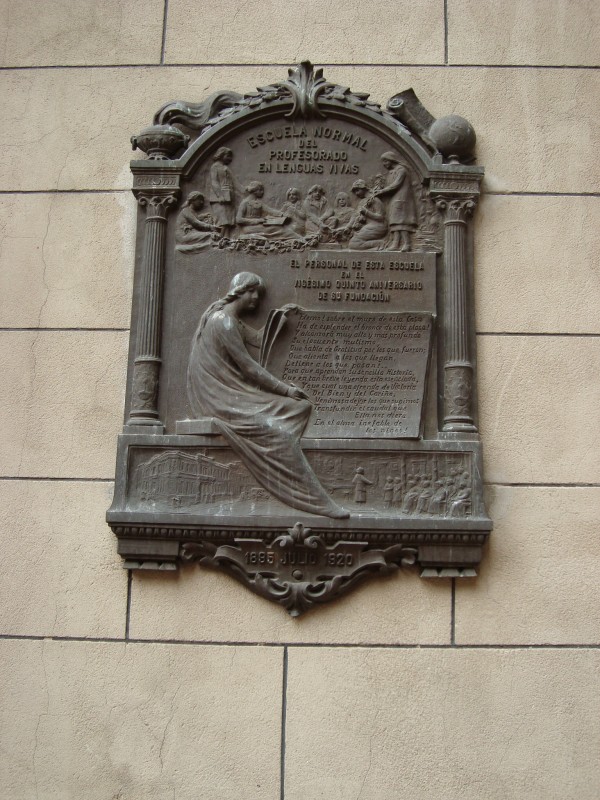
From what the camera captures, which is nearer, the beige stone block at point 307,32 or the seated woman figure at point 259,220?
the seated woman figure at point 259,220

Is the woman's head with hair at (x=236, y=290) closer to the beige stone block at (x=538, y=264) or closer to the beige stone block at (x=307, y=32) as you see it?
the beige stone block at (x=538, y=264)

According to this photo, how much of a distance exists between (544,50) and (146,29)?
2680 millimetres

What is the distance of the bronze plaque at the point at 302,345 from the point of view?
484 centimetres

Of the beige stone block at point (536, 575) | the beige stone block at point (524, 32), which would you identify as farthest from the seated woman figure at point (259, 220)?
the beige stone block at point (536, 575)

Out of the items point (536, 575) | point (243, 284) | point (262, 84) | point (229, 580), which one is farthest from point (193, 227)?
point (536, 575)

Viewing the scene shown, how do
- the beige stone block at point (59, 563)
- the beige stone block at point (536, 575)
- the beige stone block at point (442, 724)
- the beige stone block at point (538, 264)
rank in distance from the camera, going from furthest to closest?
the beige stone block at point (538, 264) < the beige stone block at point (59, 563) < the beige stone block at point (536, 575) < the beige stone block at point (442, 724)

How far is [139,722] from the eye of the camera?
4770 millimetres

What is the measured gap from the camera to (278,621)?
487 centimetres

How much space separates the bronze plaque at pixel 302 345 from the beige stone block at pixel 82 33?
671mm

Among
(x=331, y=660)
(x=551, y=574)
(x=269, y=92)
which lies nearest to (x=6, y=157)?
(x=269, y=92)

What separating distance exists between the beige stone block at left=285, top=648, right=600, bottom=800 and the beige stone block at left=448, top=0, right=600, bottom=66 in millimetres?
3812

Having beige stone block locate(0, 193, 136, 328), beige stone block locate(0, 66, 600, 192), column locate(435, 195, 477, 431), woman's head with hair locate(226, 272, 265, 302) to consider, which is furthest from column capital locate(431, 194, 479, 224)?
beige stone block locate(0, 193, 136, 328)

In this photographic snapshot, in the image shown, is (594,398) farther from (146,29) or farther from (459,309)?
(146,29)

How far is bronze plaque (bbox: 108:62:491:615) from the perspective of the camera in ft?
15.9
